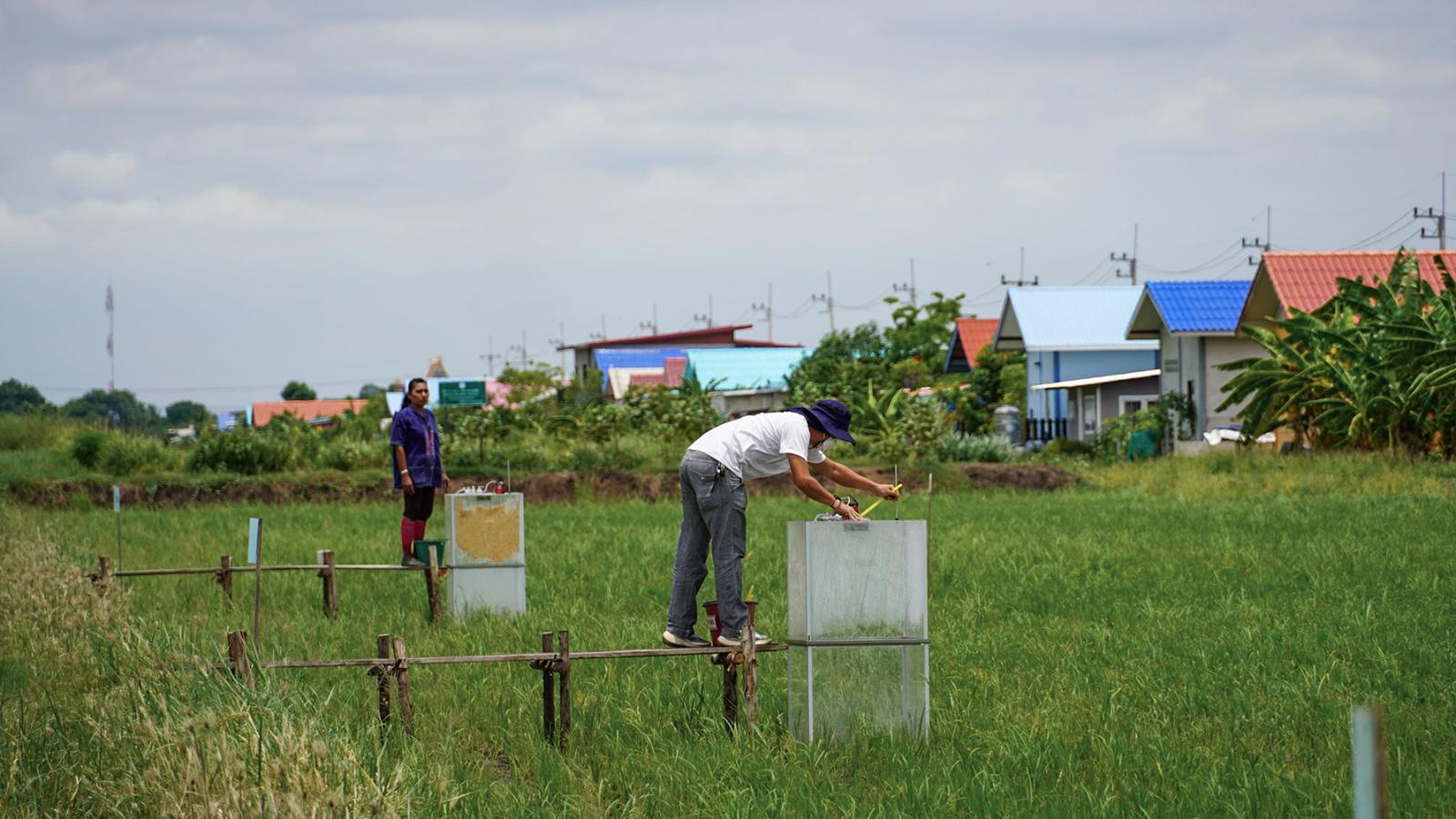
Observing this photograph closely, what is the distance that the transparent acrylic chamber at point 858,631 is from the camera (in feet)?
22.2

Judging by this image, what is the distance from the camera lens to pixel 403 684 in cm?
680

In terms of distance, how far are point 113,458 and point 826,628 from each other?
21483 mm

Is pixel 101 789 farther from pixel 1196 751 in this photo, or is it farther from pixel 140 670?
pixel 1196 751

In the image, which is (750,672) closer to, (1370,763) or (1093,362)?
(1370,763)

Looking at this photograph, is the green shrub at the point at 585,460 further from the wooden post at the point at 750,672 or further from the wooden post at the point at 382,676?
the wooden post at the point at 750,672

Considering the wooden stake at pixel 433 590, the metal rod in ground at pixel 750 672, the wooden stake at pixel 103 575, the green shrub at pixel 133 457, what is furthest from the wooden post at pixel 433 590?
the green shrub at pixel 133 457

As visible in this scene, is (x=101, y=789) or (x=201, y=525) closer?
(x=101, y=789)

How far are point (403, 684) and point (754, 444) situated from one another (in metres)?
2.20

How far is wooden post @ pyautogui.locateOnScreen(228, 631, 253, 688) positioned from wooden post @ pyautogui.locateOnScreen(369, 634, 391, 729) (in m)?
0.54

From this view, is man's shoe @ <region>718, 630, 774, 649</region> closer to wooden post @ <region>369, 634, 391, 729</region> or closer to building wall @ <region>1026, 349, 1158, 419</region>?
wooden post @ <region>369, 634, 391, 729</region>

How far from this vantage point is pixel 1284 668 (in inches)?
316

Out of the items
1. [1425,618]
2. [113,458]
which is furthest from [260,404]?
[1425,618]

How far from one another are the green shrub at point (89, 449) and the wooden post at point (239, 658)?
20.8 m

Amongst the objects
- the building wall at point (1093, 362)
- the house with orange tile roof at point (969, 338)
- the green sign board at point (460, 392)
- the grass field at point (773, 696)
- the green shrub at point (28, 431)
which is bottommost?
the grass field at point (773, 696)
